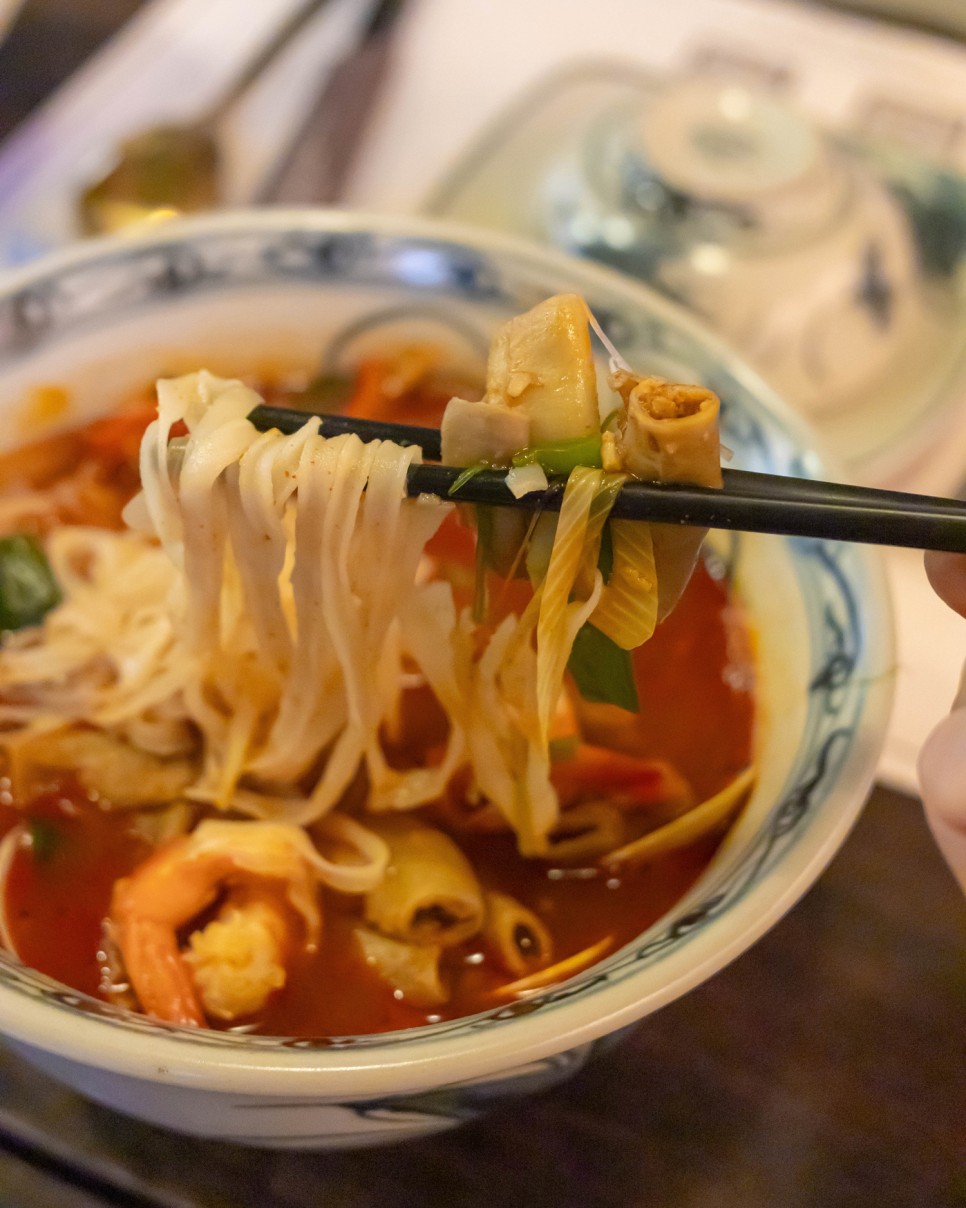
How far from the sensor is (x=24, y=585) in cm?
141

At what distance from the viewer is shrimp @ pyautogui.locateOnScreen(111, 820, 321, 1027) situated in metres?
1.02

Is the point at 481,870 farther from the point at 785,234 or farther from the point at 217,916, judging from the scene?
the point at 785,234

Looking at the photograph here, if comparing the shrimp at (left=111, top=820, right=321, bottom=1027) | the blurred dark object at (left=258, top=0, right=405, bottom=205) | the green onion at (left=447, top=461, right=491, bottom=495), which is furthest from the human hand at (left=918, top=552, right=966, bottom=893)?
the blurred dark object at (left=258, top=0, right=405, bottom=205)

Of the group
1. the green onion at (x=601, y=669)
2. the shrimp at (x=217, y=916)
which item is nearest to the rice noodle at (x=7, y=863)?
the shrimp at (x=217, y=916)

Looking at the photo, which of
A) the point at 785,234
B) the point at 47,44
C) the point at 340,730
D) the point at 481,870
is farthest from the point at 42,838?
the point at 47,44

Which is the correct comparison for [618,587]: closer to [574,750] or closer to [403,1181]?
[574,750]

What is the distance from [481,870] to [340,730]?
23 cm

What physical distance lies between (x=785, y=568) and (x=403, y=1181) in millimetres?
815

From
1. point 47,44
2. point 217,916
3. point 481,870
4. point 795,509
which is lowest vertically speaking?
point 481,870

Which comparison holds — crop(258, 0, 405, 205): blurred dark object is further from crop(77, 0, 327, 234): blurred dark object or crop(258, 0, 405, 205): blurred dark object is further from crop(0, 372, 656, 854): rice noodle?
crop(0, 372, 656, 854): rice noodle

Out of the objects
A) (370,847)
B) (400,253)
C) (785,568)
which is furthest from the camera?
(400,253)

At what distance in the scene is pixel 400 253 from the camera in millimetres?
1585

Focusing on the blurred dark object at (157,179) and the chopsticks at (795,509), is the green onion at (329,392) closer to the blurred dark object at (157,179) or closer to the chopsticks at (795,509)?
the blurred dark object at (157,179)

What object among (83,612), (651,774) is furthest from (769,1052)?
(83,612)
